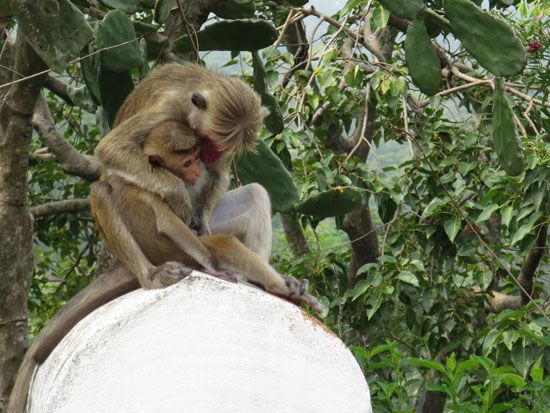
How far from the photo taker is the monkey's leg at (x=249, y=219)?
3.89 m

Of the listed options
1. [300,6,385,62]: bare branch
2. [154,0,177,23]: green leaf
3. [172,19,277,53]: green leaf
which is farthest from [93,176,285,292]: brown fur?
[300,6,385,62]: bare branch

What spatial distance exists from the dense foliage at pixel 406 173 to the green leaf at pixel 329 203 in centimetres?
1

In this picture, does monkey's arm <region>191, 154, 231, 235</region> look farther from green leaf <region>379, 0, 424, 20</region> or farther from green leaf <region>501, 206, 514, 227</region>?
green leaf <region>501, 206, 514, 227</region>

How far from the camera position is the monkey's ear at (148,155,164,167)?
3.66 meters

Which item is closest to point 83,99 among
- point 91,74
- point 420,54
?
point 91,74

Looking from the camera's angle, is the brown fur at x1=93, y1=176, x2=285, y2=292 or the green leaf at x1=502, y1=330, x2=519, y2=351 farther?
the green leaf at x1=502, y1=330, x2=519, y2=351

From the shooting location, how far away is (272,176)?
14.2 ft

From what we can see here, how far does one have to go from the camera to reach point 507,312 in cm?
481

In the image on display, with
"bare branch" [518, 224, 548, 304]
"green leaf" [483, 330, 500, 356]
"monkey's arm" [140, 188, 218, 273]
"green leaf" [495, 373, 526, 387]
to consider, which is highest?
"monkey's arm" [140, 188, 218, 273]

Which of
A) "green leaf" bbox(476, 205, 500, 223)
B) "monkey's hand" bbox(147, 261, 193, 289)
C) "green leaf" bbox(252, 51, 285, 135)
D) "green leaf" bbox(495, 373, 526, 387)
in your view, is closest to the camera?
"monkey's hand" bbox(147, 261, 193, 289)

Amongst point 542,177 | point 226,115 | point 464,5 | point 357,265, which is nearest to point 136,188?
point 226,115

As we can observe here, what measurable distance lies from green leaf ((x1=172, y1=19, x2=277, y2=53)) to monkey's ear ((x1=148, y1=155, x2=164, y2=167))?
0.75 m

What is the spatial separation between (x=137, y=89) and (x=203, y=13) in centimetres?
78

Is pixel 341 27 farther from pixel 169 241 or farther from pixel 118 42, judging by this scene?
pixel 169 241
